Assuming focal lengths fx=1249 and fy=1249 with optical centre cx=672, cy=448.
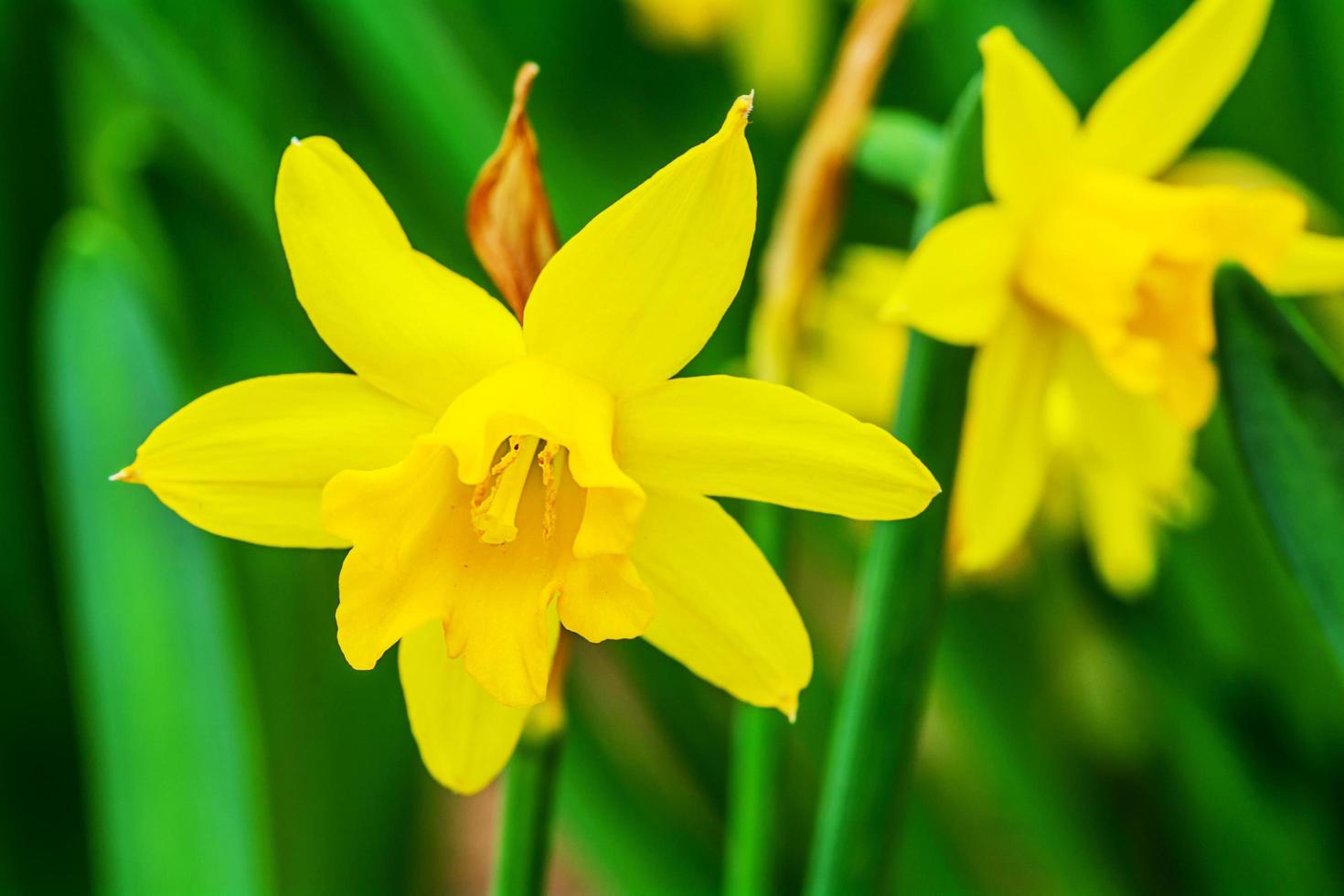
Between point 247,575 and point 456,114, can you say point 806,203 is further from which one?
point 247,575

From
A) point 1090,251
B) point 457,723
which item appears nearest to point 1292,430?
point 1090,251

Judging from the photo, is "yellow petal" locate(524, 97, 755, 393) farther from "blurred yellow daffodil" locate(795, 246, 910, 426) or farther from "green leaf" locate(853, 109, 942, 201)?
"blurred yellow daffodil" locate(795, 246, 910, 426)

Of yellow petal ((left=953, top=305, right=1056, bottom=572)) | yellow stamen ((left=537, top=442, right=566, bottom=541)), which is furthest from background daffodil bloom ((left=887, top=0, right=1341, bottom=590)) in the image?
yellow stamen ((left=537, top=442, right=566, bottom=541))

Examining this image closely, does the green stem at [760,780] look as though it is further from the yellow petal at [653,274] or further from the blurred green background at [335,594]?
the blurred green background at [335,594]

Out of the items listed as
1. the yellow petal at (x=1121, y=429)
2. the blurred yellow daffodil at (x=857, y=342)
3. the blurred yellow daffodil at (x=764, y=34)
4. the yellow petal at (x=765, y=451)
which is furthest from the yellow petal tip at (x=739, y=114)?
the blurred yellow daffodil at (x=764, y=34)

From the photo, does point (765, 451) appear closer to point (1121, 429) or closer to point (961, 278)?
point (961, 278)
